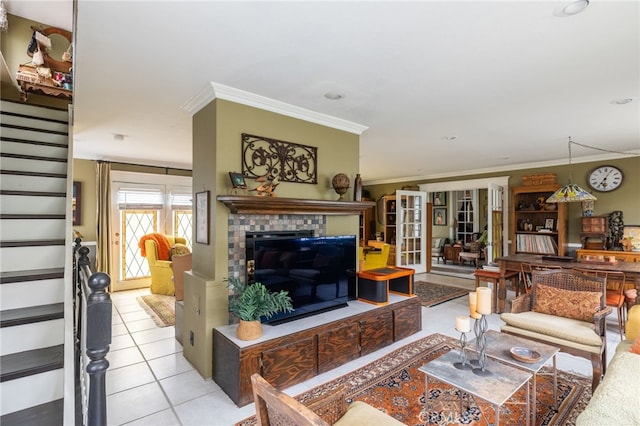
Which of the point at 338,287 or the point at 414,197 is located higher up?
the point at 414,197

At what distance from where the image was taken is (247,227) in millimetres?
2902

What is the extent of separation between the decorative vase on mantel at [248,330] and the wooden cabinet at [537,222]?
5.93m

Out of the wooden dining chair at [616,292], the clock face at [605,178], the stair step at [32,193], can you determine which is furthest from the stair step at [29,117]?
the clock face at [605,178]

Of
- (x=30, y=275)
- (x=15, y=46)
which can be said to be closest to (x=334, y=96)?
(x=30, y=275)

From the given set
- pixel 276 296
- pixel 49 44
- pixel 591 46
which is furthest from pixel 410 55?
pixel 49 44

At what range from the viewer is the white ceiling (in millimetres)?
1729

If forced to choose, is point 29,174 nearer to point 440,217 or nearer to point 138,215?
point 138,215

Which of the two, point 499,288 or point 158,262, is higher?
point 158,262

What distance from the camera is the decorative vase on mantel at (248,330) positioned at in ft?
8.00

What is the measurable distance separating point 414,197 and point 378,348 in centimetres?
498

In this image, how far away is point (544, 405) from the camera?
7.64ft

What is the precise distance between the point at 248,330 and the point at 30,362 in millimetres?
1265

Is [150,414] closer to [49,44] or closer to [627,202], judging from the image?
[49,44]

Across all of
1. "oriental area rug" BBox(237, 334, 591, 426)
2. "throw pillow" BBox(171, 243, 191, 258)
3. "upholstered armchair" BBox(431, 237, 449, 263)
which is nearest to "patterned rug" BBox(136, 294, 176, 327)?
"throw pillow" BBox(171, 243, 191, 258)
